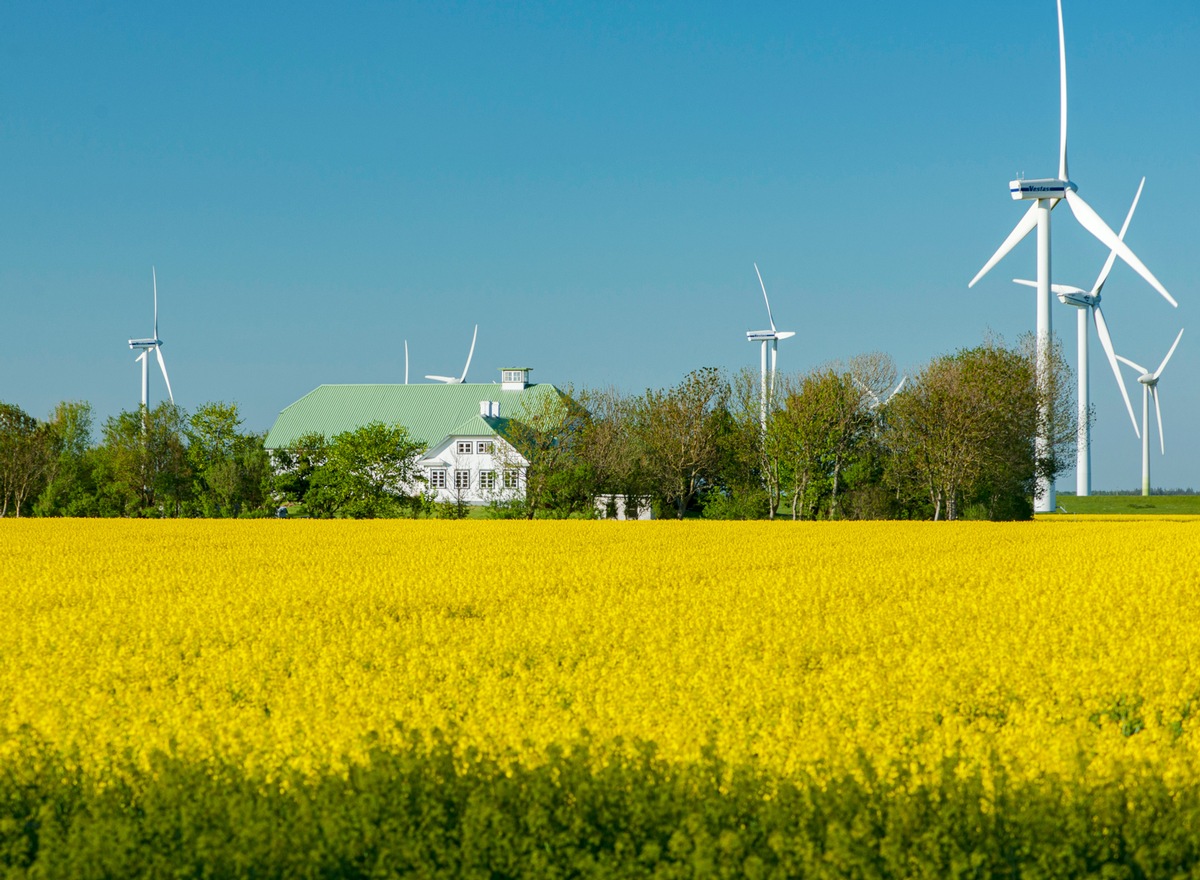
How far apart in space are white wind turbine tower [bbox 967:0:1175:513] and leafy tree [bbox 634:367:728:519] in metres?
21.7

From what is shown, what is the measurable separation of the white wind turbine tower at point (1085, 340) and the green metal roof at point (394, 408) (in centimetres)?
5208

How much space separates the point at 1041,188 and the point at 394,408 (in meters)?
72.6

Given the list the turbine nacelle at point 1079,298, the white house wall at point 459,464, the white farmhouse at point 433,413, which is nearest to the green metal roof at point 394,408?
the white farmhouse at point 433,413

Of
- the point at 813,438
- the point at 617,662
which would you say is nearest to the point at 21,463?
the point at 813,438

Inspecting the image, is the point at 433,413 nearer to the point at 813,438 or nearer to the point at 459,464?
the point at 459,464

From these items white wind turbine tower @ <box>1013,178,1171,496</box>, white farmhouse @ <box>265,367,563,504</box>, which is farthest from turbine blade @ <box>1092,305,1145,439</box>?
white farmhouse @ <box>265,367,563,504</box>

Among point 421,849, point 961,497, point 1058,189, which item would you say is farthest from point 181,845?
point 1058,189

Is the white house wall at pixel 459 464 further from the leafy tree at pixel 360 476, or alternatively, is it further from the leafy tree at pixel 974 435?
the leafy tree at pixel 974 435

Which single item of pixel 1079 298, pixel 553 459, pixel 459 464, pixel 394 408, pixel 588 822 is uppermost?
pixel 1079 298

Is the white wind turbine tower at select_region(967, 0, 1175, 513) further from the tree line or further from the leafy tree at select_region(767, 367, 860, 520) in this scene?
the leafy tree at select_region(767, 367, 860, 520)

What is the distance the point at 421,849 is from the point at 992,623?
1136 cm

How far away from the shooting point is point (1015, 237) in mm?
89625

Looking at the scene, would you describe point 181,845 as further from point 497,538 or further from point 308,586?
point 497,538

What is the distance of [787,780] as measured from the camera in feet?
25.5
